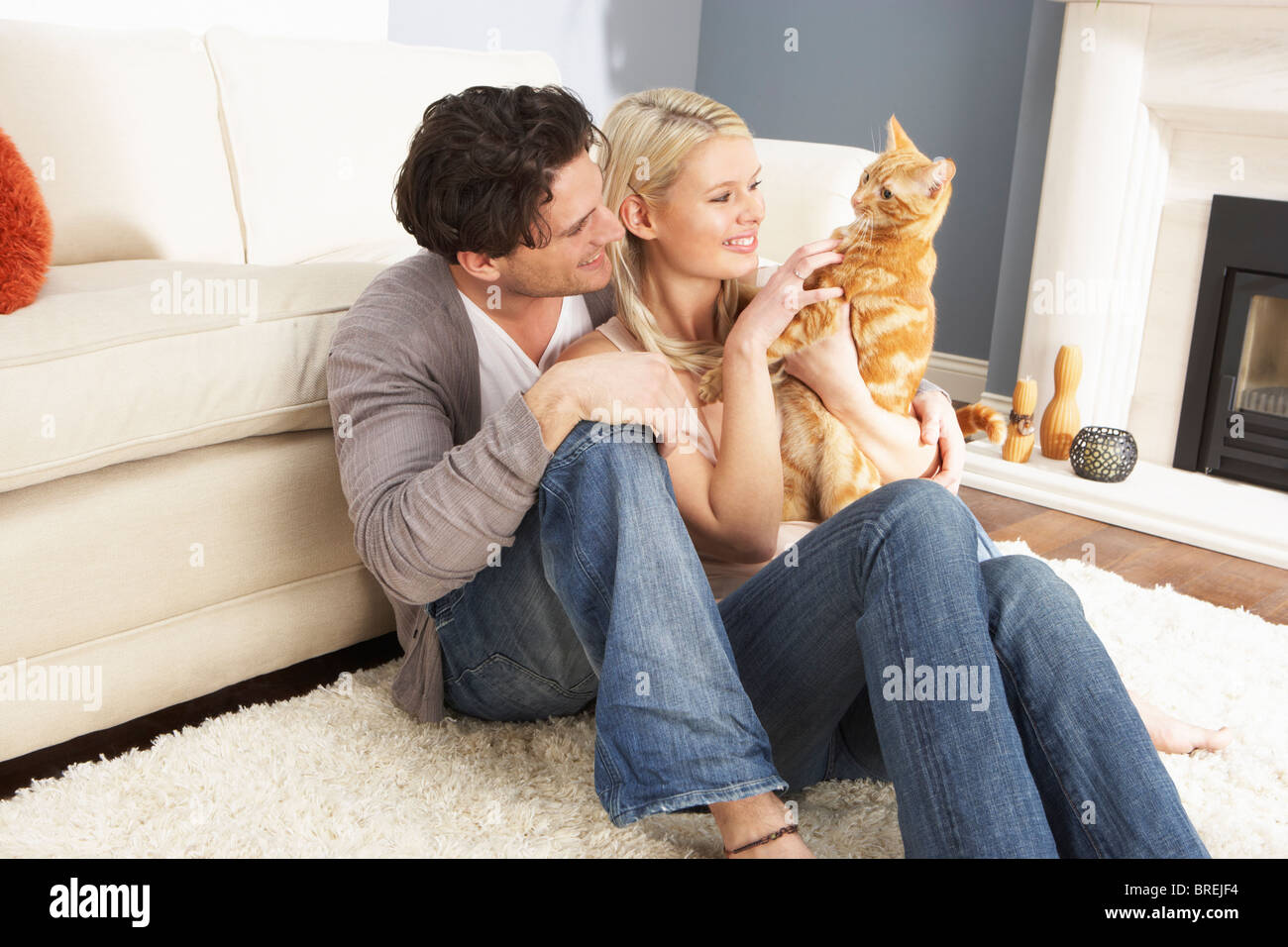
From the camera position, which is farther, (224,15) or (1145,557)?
(224,15)

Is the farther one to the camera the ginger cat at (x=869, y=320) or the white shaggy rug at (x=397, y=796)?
the ginger cat at (x=869, y=320)

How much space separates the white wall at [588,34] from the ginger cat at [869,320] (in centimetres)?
218

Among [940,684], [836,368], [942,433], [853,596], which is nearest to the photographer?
[940,684]

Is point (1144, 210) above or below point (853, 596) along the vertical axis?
above

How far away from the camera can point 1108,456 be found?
2779 mm

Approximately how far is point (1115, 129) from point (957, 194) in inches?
26.4

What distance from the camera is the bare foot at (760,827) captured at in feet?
3.52

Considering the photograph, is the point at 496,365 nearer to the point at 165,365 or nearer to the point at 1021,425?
the point at 165,365

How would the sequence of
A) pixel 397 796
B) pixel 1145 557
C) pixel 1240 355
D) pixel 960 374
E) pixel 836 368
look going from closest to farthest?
1. pixel 397 796
2. pixel 836 368
3. pixel 1145 557
4. pixel 1240 355
5. pixel 960 374

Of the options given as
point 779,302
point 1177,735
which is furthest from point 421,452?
point 1177,735

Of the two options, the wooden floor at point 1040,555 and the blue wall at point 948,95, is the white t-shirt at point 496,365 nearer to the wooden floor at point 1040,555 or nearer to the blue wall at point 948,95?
the wooden floor at point 1040,555

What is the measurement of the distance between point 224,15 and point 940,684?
2469mm

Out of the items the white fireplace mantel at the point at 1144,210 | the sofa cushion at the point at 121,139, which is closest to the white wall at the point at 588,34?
the sofa cushion at the point at 121,139
